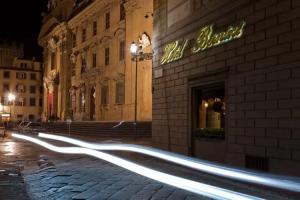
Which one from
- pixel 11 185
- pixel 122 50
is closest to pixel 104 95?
pixel 122 50

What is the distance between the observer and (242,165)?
49.1 feet

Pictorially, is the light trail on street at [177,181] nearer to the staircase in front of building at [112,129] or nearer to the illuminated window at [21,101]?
the staircase in front of building at [112,129]

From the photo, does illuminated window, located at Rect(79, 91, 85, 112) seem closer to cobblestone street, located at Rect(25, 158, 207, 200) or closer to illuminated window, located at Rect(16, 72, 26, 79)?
cobblestone street, located at Rect(25, 158, 207, 200)

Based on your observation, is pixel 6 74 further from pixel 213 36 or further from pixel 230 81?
pixel 230 81

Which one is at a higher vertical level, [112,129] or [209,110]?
[209,110]

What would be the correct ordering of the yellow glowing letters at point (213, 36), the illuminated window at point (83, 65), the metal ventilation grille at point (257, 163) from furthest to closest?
the illuminated window at point (83, 65)
the yellow glowing letters at point (213, 36)
the metal ventilation grille at point (257, 163)

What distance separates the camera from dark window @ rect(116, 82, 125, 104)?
1745 inches

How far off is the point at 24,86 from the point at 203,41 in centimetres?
8186

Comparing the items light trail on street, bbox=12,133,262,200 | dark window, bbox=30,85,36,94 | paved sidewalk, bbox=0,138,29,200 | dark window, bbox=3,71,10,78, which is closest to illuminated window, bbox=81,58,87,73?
light trail on street, bbox=12,133,262,200

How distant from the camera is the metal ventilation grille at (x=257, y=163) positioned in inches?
541

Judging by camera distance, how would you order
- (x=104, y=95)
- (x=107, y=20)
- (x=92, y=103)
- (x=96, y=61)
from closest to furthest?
(x=107, y=20) < (x=104, y=95) < (x=96, y=61) < (x=92, y=103)

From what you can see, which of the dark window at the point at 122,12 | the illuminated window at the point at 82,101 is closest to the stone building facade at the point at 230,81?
the dark window at the point at 122,12

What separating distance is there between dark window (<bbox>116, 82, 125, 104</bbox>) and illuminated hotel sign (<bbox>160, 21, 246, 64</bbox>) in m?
22.1

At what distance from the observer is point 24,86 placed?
315ft
